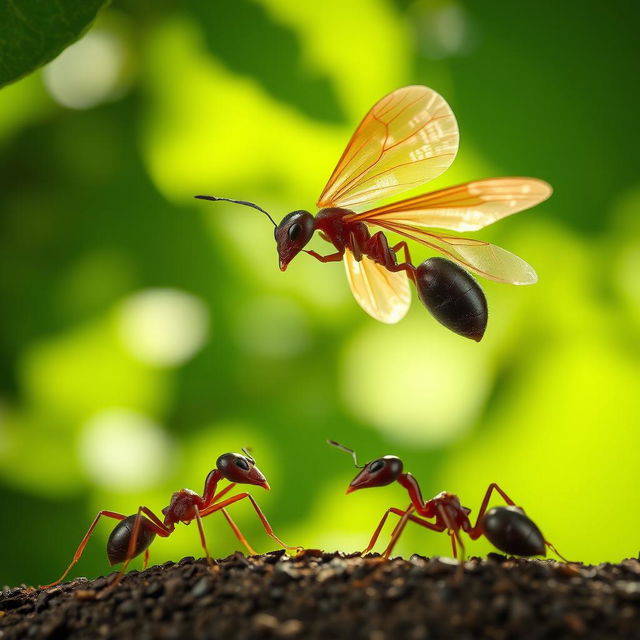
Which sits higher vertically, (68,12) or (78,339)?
(78,339)

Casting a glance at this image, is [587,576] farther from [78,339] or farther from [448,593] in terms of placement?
[78,339]

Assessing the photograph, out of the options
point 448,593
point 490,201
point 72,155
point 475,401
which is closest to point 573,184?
point 475,401

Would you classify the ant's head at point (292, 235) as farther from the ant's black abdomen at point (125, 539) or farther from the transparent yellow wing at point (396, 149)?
the ant's black abdomen at point (125, 539)

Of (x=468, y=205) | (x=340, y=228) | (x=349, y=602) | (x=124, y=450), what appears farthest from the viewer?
(x=124, y=450)

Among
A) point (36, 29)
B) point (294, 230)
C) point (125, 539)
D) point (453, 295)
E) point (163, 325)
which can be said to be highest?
point (163, 325)

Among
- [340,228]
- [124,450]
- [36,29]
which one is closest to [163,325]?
[124,450]

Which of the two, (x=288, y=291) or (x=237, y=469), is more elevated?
(x=288, y=291)

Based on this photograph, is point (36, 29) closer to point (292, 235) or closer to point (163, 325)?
point (292, 235)
